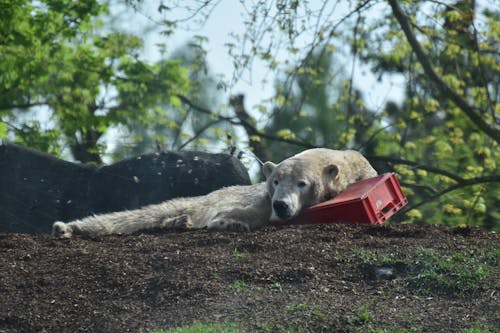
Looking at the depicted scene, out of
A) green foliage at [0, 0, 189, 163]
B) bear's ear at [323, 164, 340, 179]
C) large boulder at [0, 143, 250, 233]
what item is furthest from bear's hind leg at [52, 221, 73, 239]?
green foliage at [0, 0, 189, 163]

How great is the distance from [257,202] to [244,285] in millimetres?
2642

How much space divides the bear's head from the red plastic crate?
17cm

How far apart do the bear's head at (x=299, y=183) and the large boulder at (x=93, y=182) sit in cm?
177

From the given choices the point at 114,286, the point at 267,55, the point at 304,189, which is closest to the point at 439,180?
the point at 267,55

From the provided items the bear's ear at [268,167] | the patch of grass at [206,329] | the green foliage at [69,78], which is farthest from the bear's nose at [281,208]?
the green foliage at [69,78]

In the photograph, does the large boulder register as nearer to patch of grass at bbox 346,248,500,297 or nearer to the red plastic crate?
the red plastic crate

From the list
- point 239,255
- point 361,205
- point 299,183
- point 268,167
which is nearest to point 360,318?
point 239,255

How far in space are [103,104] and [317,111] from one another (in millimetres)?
4790

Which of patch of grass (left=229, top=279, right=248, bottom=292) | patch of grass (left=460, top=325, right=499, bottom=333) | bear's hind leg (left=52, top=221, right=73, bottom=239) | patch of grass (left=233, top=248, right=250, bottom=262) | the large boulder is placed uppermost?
the large boulder

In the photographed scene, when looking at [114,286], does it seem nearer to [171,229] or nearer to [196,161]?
[171,229]

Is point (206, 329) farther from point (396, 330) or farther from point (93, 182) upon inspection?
point (93, 182)

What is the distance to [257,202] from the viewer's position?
332 inches

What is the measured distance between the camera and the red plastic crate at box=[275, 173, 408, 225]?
778 cm

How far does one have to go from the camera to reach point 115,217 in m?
9.25
